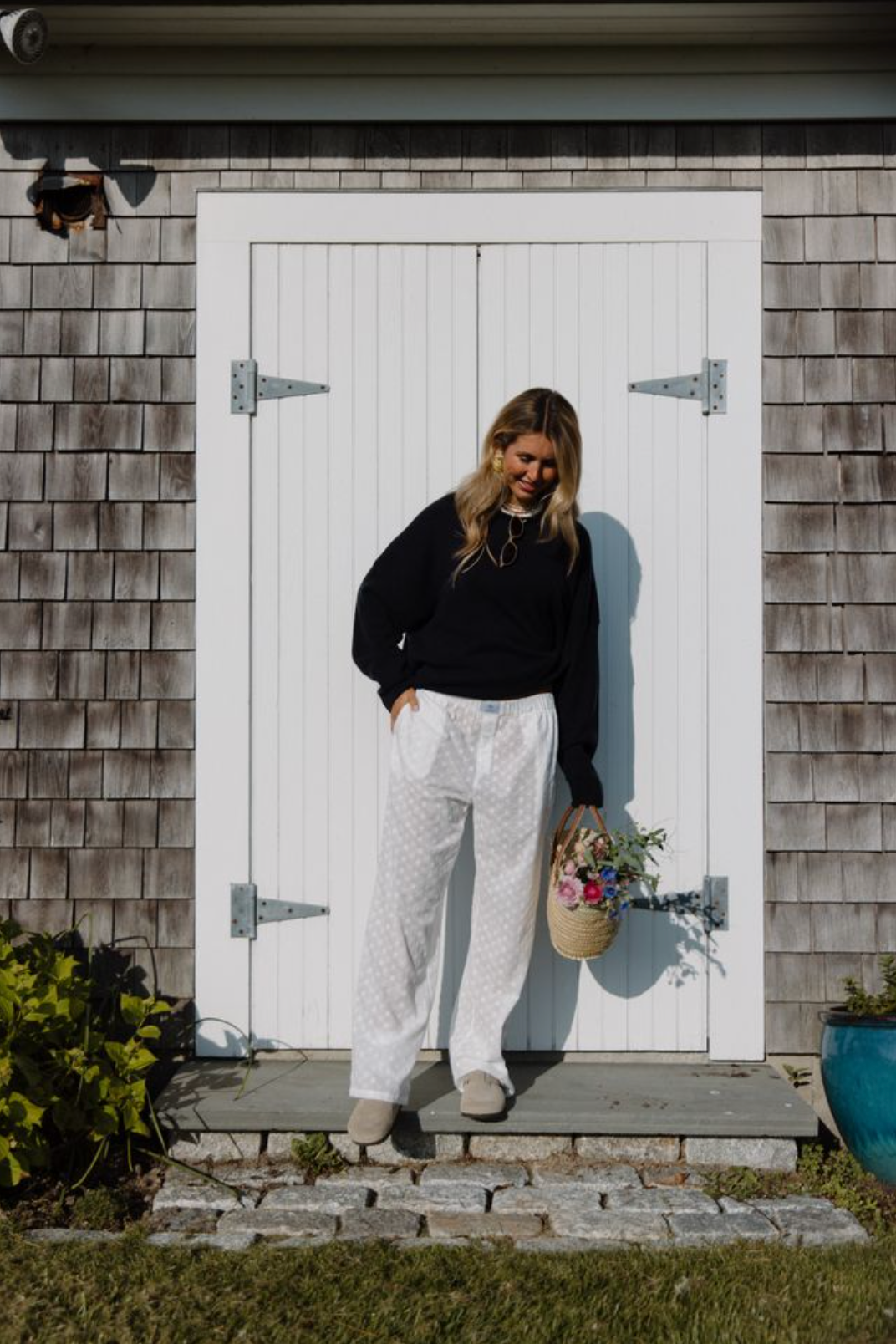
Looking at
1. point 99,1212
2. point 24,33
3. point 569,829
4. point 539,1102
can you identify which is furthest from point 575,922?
point 24,33

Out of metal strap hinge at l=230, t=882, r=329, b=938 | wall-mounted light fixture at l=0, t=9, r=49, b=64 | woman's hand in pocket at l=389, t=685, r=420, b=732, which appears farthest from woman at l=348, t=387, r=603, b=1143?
wall-mounted light fixture at l=0, t=9, r=49, b=64

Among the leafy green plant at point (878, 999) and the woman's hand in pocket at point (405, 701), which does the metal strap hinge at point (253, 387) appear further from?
the leafy green plant at point (878, 999)

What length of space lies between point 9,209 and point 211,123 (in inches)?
24.5

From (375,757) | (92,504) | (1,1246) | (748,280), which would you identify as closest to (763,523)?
(748,280)

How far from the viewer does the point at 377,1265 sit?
2674mm

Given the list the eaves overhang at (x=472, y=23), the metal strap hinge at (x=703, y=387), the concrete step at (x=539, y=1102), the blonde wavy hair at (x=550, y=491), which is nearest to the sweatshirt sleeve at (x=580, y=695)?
the blonde wavy hair at (x=550, y=491)

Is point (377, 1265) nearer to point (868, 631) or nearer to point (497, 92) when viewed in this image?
point (868, 631)

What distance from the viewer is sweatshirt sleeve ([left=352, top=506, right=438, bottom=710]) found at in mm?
3354

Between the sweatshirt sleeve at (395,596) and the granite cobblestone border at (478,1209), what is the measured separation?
115cm

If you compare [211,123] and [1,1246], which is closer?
[1,1246]

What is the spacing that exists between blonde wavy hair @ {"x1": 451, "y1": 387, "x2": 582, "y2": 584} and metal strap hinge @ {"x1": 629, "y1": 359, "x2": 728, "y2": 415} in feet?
1.56

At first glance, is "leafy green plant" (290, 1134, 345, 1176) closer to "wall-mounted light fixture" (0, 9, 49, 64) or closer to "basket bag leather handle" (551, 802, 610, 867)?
"basket bag leather handle" (551, 802, 610, 867)

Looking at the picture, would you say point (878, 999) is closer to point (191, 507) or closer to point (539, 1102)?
point (539, 1102)

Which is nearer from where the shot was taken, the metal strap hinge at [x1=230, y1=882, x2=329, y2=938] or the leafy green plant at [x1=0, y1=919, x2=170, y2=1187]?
the leafy green plant at [x1=0, y1=919, x2=170, y2=1187]
